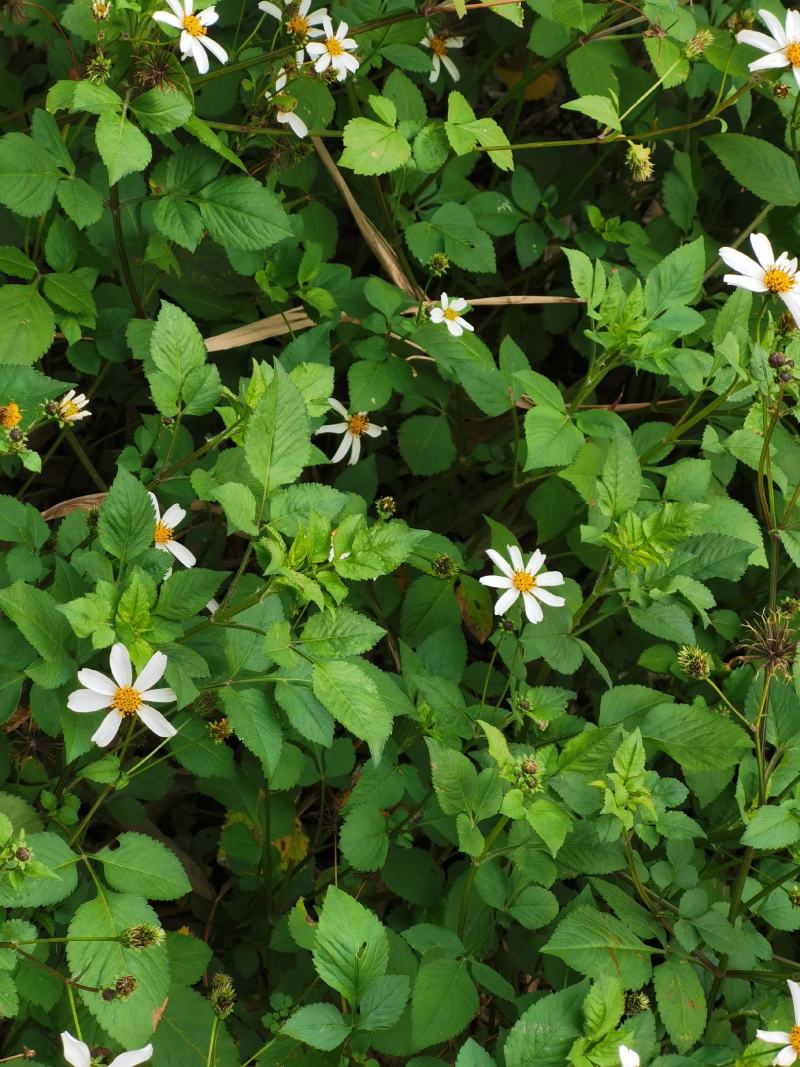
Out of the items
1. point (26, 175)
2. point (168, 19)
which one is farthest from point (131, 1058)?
point (168, 19)

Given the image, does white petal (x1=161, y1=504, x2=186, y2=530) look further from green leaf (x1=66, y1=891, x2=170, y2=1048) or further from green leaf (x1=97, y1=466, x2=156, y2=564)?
green leaf (x1=66, y1=891, x2=170, y2=1048)

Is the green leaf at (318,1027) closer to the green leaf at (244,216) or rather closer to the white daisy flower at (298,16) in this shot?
the green leaf at (244,216)

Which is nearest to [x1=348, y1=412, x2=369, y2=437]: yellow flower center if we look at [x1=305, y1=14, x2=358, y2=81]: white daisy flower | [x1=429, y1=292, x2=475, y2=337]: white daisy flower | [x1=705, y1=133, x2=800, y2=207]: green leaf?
[x1=429, y1=292, x2=475, y2=337]: white daisy flower

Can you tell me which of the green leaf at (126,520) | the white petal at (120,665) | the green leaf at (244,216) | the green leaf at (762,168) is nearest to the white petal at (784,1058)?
the white petal at (120,665)

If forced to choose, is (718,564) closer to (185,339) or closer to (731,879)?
(731,879)

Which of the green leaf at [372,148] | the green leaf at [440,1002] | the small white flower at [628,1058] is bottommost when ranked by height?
the green leaf at [440,1002]

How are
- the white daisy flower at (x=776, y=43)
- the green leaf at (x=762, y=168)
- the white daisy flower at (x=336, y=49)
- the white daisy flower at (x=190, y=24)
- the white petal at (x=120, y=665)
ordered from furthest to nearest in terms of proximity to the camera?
the green leaf at (x=762, y=168), the white daisy flower at (x=776, y=43), the white daisy flower at (x=336, y=49), the white daisy flower at (x=190, y=24), the white petal at (x=120, y=665)

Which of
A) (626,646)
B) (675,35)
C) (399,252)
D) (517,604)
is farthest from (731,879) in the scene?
(675,35)
